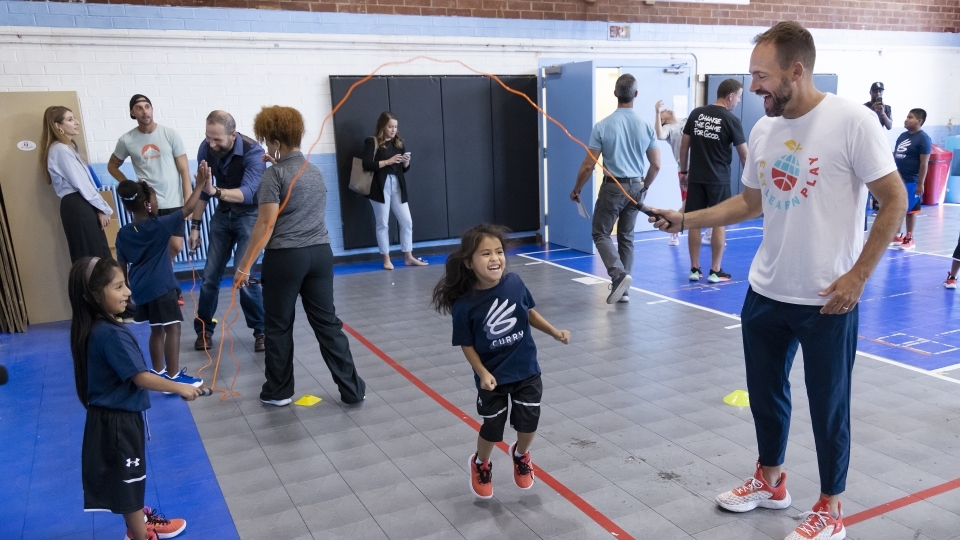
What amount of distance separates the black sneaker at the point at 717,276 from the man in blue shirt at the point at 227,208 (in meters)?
4.13

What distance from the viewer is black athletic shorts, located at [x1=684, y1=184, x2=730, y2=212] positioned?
6414 millimetres

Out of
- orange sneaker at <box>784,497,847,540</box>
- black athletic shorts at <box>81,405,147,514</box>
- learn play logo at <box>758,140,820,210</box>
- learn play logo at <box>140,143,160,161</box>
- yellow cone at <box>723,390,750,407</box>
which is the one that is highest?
learn play logo at <box>140,143,160,161</box>

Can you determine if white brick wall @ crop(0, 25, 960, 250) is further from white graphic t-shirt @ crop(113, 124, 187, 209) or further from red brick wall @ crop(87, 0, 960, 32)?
white graphic t-shirt @ crop(113, 124, 187, 209)

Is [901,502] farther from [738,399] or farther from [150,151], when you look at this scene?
[150,151]

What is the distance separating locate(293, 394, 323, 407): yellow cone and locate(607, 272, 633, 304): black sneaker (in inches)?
109

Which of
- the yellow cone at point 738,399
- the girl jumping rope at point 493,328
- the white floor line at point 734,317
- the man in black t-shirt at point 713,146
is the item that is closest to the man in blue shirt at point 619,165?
the white floor line at point 734,317

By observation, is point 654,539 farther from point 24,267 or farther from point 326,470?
point 24,267

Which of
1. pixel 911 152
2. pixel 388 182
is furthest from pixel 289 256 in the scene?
pixel 911 152

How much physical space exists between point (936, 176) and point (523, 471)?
11.3 metres

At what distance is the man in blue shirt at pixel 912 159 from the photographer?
764 cm

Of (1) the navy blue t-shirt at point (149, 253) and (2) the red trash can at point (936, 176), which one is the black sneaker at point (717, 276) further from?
(2) the red trash can at point (936, 176)

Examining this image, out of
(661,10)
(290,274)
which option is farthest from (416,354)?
(661,10)

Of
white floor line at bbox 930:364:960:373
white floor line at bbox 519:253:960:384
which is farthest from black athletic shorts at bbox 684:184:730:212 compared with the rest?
white floor line at bbox 930:364:960:373

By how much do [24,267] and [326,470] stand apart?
14.4 ft
